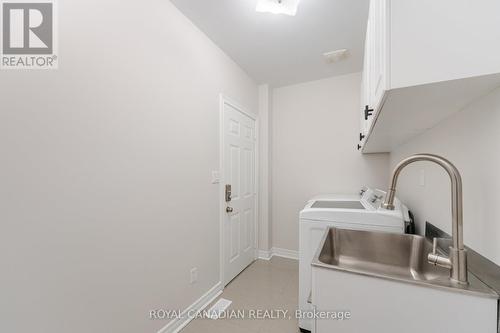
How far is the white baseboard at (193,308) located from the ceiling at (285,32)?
2.42m

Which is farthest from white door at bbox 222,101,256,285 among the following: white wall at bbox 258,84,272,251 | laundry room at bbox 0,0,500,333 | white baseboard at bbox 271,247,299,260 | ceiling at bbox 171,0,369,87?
ceiling at bbox 171,0,369,87

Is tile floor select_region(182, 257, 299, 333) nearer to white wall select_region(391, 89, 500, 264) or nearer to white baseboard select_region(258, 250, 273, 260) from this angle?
white baseboard select_region(258, 250, 273, 260)

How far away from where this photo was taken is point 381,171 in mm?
2695

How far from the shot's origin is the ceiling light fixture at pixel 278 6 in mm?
1509

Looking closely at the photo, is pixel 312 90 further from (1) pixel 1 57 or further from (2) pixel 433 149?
(1) pixel 1 57

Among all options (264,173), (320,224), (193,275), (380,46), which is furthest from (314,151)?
(380,46)

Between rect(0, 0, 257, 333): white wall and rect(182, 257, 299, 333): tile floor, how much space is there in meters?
0.33

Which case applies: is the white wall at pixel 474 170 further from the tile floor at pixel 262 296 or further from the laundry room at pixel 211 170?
the tile floor at pixel 262 296

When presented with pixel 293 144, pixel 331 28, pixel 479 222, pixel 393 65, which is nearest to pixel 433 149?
pixel 479 222

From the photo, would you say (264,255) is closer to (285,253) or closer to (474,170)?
(285,253)

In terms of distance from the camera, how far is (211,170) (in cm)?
210

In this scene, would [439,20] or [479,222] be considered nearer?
[439,20]

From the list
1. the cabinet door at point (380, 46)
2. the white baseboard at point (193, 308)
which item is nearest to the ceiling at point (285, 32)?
the cabinet door at point (380, 46)

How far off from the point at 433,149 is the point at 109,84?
1.91 m
